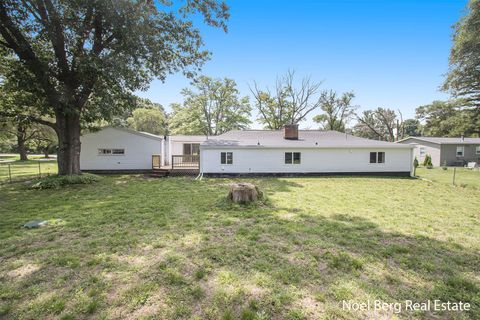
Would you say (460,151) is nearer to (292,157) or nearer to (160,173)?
(292,157)

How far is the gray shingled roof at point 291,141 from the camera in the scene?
14781 mm

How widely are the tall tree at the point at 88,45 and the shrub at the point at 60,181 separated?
114cm

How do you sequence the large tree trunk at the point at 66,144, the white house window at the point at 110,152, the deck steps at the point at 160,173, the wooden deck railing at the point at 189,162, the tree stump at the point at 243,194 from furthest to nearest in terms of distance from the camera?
the white house window at the point at 110,152, the wooden deck railing at the point at 189,162, the deck steps at the point at 160,173, the large tree trunk at the point at 66,144, the tree stump at the point at 243,194

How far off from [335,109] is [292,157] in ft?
75.3

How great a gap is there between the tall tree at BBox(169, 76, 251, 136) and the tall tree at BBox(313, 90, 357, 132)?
38.6ft

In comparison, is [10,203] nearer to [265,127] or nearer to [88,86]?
[88,86]

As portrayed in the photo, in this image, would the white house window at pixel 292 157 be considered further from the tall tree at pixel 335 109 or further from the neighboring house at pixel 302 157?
the tall tree at pixel 335 109

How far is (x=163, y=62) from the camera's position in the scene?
13289 mm

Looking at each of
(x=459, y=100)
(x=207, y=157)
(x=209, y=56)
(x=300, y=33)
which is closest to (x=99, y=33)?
(x=209, y=56)

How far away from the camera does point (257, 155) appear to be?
1477cm

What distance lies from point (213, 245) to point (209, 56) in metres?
13.2

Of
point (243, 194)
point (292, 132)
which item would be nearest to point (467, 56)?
point (292, 132)

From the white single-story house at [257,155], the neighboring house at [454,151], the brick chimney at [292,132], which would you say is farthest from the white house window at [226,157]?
the neighboring house at [454,151]

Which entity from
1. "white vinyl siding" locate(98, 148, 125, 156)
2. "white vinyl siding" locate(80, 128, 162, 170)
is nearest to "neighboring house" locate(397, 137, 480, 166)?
"white vinyl siding" locate(80, 128, 162, 170)
